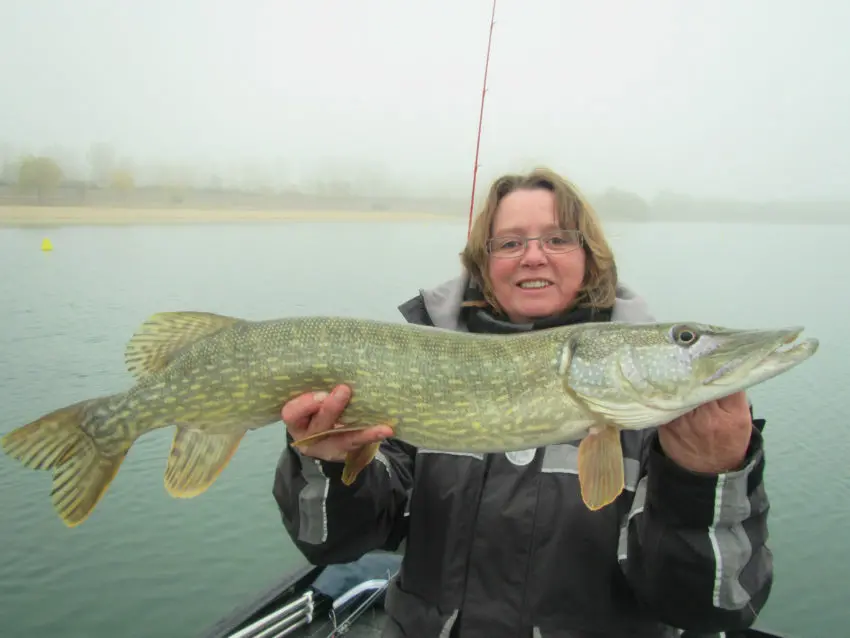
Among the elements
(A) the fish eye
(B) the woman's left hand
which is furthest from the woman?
(A) the fish eye

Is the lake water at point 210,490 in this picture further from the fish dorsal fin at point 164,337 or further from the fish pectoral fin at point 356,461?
the fish dorsal fin at point 164,337

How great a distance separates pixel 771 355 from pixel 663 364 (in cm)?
24

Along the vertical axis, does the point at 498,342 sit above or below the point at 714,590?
above

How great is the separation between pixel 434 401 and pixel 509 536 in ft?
1.32

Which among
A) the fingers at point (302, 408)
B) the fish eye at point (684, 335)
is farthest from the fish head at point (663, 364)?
the fingers at point (302, 408)

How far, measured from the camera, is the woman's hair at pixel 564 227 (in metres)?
2.01

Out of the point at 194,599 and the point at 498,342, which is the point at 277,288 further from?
the point at 498,342

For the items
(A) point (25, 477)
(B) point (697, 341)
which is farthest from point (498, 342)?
(A) point (25, 477)

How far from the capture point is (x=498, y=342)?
1.76 metres

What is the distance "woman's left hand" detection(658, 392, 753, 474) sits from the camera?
1443 mm

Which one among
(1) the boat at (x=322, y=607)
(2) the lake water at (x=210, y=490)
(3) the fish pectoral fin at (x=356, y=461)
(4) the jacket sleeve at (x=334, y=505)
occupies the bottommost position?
(2) the lake water at (x=210, y=490)

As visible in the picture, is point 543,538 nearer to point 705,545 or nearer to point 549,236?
point 705,545

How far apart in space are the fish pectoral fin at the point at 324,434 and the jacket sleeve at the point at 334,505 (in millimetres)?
84

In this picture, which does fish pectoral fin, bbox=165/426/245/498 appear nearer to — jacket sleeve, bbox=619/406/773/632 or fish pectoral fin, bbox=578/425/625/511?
fish pectoral fin, bbox=578/425/625/511
